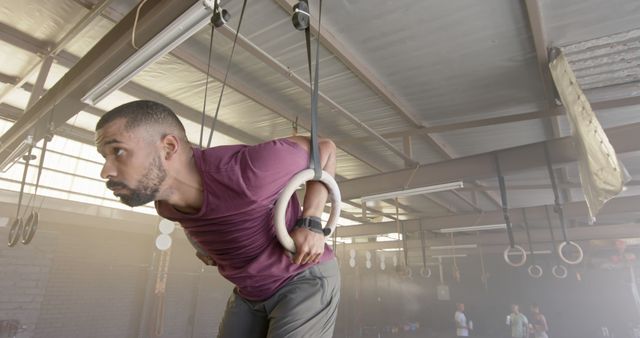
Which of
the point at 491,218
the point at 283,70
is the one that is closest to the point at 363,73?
the point at 283,70

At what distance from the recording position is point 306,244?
0.95 metres

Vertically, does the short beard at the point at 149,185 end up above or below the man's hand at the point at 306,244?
above

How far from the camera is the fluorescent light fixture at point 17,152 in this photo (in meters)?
3.37

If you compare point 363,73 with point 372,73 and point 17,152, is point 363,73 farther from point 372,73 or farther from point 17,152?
point 17,152

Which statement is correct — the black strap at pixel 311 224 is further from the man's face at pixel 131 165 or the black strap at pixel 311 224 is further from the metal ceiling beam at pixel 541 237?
the metal ceiling beam at pixel 541 237

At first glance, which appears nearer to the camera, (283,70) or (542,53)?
(542,53)

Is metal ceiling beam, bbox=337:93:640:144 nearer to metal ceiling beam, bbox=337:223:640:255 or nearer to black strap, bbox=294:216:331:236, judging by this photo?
black strap, bbox=294:216:331:236

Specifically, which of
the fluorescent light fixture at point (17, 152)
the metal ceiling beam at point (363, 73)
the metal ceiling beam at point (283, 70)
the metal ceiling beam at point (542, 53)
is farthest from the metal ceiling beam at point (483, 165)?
the fluorescent light fixture at point (17, 152)

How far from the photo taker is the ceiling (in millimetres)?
2436

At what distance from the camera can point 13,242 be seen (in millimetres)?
3426

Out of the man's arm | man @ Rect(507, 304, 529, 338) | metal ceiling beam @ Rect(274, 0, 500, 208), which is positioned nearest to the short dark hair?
the man's arm

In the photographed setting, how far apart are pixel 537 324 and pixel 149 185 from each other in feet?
44.3

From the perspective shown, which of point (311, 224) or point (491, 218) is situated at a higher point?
point (491, 218)

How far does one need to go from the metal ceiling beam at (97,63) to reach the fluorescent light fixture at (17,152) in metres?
0.08
